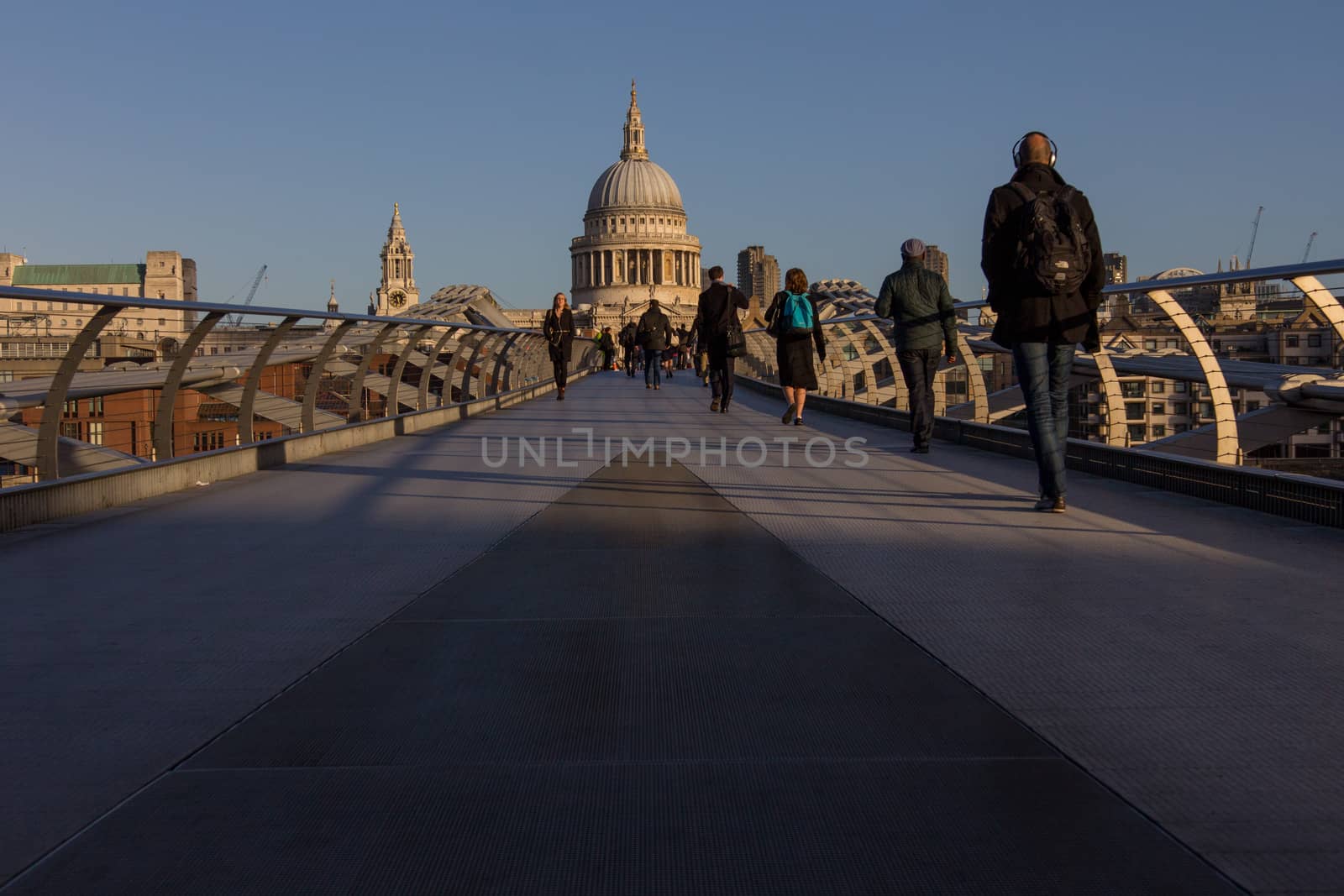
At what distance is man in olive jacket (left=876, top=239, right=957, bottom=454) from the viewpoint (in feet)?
41.7

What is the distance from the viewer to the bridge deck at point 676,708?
110 inches

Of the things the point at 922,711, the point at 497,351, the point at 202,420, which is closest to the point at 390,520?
the point at 202,420

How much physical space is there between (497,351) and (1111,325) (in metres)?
15.8

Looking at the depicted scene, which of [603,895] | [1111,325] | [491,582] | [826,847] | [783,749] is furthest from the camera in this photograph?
[1111,325]

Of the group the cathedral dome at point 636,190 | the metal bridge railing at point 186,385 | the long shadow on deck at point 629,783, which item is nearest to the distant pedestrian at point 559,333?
the metal bridge railing at point 186,385

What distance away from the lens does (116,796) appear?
3.17m

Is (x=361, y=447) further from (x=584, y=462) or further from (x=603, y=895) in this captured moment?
(x=603, y=895)

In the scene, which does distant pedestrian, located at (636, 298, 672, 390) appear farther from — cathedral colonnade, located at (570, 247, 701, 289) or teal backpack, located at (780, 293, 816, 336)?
cathedral colonnade, located at (570, 247, 701, 289)

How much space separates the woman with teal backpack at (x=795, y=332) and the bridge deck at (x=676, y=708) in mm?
8606

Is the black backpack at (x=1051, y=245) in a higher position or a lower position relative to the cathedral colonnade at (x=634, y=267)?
lower

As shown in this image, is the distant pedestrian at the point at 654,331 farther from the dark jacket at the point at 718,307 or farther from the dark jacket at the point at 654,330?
the dark jacket at the point at 718,307

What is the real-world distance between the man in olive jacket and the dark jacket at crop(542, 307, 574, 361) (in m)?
12.8

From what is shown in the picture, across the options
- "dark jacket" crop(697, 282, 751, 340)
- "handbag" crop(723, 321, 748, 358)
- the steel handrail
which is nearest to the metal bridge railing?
the steel handrail

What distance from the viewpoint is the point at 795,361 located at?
16.3 m
